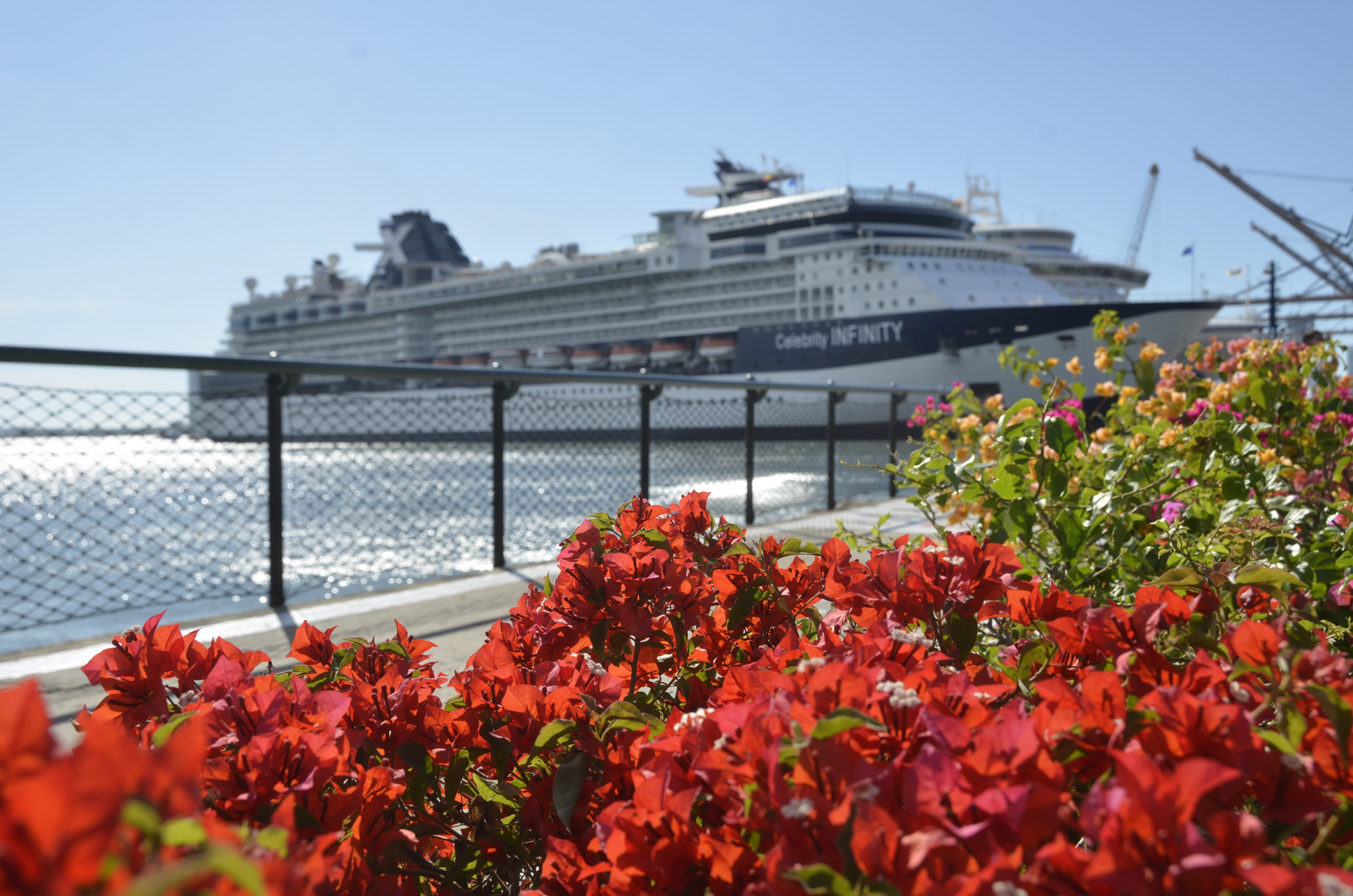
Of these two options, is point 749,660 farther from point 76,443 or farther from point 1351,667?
point 76,443

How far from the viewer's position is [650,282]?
26.9m

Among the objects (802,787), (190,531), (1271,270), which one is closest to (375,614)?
(802,787)

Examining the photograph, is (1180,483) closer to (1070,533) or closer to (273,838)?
(1070,533)

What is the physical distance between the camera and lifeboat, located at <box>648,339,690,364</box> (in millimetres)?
24766

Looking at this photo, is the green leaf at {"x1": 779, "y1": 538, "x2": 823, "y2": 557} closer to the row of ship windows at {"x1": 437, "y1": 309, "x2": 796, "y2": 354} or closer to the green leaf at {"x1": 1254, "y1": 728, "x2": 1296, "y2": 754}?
the green leaf at {"x1": 1254, "y1": 728, "x2": 1296, "y2": 754}

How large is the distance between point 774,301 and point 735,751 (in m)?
24.9

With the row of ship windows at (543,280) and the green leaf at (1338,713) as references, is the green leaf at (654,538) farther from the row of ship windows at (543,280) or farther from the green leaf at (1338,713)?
the row of ship windows at (543,280)

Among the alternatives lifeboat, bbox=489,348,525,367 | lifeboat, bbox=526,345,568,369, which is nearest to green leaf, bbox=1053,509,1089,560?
lifeboat, bbox=526,345,568,369

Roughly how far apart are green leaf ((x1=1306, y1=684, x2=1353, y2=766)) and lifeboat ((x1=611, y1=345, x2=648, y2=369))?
25024mm

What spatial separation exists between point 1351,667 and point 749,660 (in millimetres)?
482

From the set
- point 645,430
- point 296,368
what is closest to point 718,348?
point 645,430

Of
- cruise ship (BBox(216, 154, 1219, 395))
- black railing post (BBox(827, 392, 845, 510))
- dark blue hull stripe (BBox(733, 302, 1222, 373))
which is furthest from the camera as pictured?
cruise ship (BBox(216, 154, 1219, 395))

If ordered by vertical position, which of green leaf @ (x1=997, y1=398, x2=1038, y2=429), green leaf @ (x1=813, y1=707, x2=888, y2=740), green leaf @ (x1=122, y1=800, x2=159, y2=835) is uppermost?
green leaf @ (x1=997, y1=398, x2=1038, y2=429)

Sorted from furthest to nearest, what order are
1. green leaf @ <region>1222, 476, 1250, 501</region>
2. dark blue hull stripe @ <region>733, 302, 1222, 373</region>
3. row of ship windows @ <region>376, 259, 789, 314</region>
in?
row of ship windows @ <region>376, 259, 789, 314</region>, dark blue hull stripe @ <region>733, 302, 1222, 373</region>, green leaf @ <region>1222, 476, 1250, 501</region>
